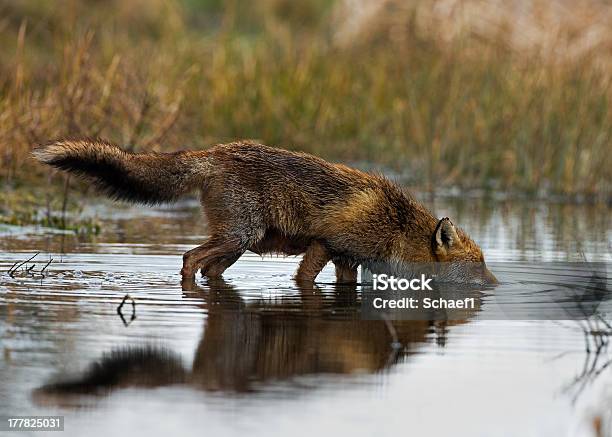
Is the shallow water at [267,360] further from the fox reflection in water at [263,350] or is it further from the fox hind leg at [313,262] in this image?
the fox hind leg at [313,262]

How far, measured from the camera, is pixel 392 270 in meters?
8.95

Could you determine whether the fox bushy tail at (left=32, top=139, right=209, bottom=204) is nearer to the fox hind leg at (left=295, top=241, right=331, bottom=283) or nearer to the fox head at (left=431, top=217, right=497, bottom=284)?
the fox hind leg at (left=295, top=241, right=331, bottom=283)

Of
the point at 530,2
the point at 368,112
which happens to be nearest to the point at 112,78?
the point at 368,112

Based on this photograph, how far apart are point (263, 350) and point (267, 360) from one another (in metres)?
0.24

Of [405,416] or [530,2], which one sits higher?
[530,2]

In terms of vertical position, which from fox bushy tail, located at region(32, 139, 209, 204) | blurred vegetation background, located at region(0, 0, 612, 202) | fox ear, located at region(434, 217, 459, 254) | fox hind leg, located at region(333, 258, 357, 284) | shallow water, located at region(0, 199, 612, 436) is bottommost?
shallow water, located at region(0, 199, 612, 436)

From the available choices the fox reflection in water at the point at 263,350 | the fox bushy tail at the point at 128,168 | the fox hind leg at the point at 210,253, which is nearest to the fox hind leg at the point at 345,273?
the fox hind leg at the point at 210,253

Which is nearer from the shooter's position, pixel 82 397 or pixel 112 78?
pixel 82 397

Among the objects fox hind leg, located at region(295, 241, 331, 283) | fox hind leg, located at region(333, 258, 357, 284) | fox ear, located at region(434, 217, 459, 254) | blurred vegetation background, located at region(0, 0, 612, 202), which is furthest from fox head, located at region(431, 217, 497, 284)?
blurred vegetation background, located at region(0, 0, 612, 202)

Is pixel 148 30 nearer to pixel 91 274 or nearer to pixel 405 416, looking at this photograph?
pixel 91 274

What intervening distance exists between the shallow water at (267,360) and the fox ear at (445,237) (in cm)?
47

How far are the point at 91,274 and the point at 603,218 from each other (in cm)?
710

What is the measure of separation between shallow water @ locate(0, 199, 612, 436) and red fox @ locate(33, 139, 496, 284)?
245mm

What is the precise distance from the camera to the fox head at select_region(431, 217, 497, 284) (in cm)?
898
